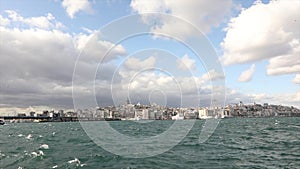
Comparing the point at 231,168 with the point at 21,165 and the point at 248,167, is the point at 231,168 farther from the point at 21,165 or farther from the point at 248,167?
the point at 21,165

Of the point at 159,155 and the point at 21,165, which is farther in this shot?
the point at 159,155

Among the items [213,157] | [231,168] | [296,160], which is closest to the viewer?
[231,168]

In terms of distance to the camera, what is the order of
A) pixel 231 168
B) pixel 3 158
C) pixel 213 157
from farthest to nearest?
1. pixel 3 158
2. pixel 213 157
3. pixel 231 168

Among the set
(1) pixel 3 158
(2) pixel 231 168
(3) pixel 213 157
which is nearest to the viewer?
(2) pixel 231 168

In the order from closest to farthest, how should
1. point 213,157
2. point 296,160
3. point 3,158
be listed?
1. point 296,160
2. point 213,157
3. point 3,158

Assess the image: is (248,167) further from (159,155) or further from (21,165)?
(21,165)

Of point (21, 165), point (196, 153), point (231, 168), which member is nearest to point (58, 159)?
point (21, 165)

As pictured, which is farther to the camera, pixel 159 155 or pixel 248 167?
pixel 159 155

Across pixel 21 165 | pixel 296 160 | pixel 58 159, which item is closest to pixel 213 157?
pixel 296 160

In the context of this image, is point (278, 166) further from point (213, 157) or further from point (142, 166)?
point (142, 166)
